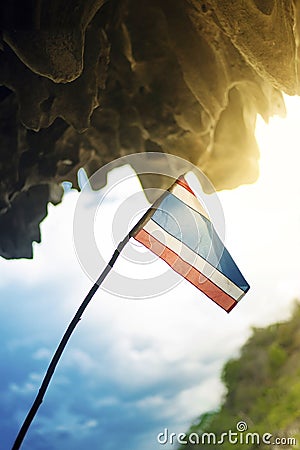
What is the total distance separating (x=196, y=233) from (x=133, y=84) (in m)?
0.99

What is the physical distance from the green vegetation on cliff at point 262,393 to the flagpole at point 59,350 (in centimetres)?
103

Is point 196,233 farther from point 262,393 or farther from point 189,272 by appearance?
point 262,393

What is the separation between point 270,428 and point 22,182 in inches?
85.2

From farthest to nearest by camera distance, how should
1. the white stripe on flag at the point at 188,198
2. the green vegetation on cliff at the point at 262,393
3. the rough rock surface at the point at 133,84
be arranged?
the white stripe on flag at the point at 188,198, the green vegetation on cliff at the point at 262,393, the rough rock surface at the point at 133,84


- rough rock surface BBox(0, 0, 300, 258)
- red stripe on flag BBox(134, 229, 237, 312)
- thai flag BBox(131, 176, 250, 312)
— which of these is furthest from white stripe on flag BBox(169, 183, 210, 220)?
red stripe on flag BBox(134, 229, 237, 312)

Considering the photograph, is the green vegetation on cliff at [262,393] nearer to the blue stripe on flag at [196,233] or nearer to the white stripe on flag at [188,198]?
the blue stripe on flag at [196,233]

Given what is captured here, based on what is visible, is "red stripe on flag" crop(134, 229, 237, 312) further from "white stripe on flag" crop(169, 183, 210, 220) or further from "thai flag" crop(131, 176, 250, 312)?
"white stripe on flag" crop(169, 183, 210, 220)

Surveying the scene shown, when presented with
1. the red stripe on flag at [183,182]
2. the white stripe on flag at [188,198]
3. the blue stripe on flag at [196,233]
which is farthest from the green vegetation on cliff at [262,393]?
Answer: the red stripe on flag at [183,182]

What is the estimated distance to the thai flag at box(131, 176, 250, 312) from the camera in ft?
8.36

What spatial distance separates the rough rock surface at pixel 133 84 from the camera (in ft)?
6.61

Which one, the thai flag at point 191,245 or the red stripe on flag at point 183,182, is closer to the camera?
the thai flag at point 191,245

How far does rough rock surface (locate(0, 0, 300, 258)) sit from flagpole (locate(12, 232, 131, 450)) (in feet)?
2.10

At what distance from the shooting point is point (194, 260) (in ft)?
8.36

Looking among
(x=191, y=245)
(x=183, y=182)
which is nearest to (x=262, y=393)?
(x=191, y=245)
